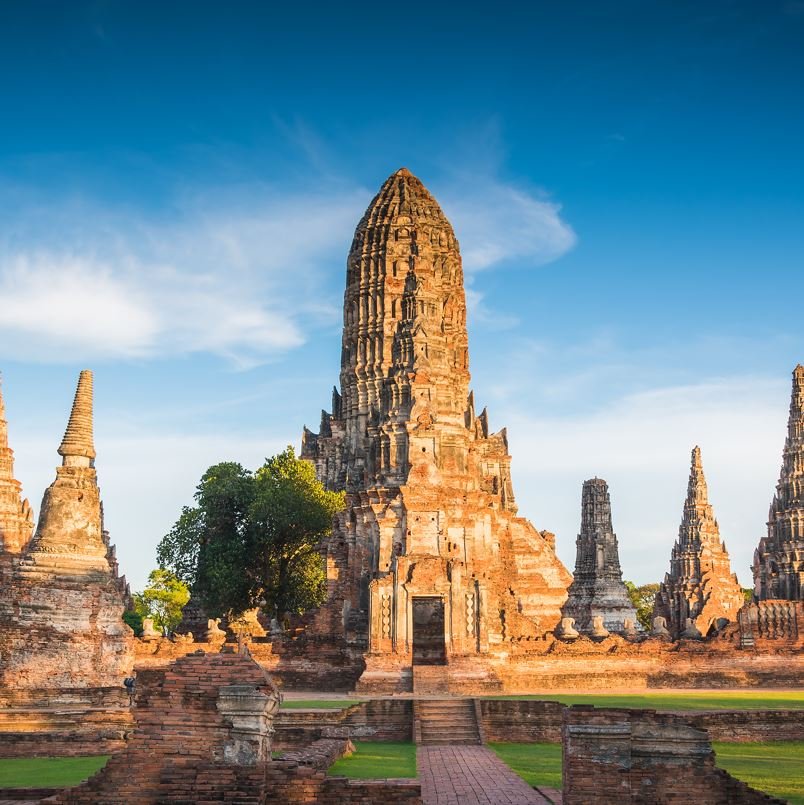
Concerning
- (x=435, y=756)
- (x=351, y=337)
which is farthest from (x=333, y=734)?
(x=351, y=337)

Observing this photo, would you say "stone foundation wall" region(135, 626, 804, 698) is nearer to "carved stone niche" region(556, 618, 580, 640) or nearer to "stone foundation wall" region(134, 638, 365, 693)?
"stone foundation wall" region(134, 638, 365, 693)

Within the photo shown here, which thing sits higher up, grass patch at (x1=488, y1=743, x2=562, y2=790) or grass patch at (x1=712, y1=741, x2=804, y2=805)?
grass patch at (x1=712, y1=741, x2=804, y2=805)

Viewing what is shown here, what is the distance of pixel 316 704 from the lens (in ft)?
99.2

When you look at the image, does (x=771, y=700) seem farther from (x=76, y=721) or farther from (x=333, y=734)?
(x=76, y=721)

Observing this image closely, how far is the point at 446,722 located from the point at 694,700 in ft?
26.4

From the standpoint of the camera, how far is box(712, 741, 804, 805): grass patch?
16375mm

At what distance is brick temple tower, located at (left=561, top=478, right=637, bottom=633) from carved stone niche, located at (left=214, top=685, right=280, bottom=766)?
4633 centimetres

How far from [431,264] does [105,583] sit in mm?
32926

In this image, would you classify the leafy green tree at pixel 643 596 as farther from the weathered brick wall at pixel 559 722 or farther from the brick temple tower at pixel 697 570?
the weathered brick wall at pixel 559 722

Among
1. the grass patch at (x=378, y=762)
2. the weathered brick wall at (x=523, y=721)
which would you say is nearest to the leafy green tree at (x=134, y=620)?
the grass patch at (x=378, y=762)

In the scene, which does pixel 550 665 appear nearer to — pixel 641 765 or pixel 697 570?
pixel 641 765

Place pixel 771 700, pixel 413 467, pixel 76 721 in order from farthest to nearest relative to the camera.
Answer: pixel 413 467, pixel 771 700, pixel 76 721

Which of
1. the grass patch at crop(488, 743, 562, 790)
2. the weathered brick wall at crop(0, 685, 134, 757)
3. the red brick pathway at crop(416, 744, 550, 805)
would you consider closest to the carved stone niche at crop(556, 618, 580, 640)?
the grass patch at crop(488, 743, 562, 790)

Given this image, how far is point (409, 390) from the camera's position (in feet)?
145
